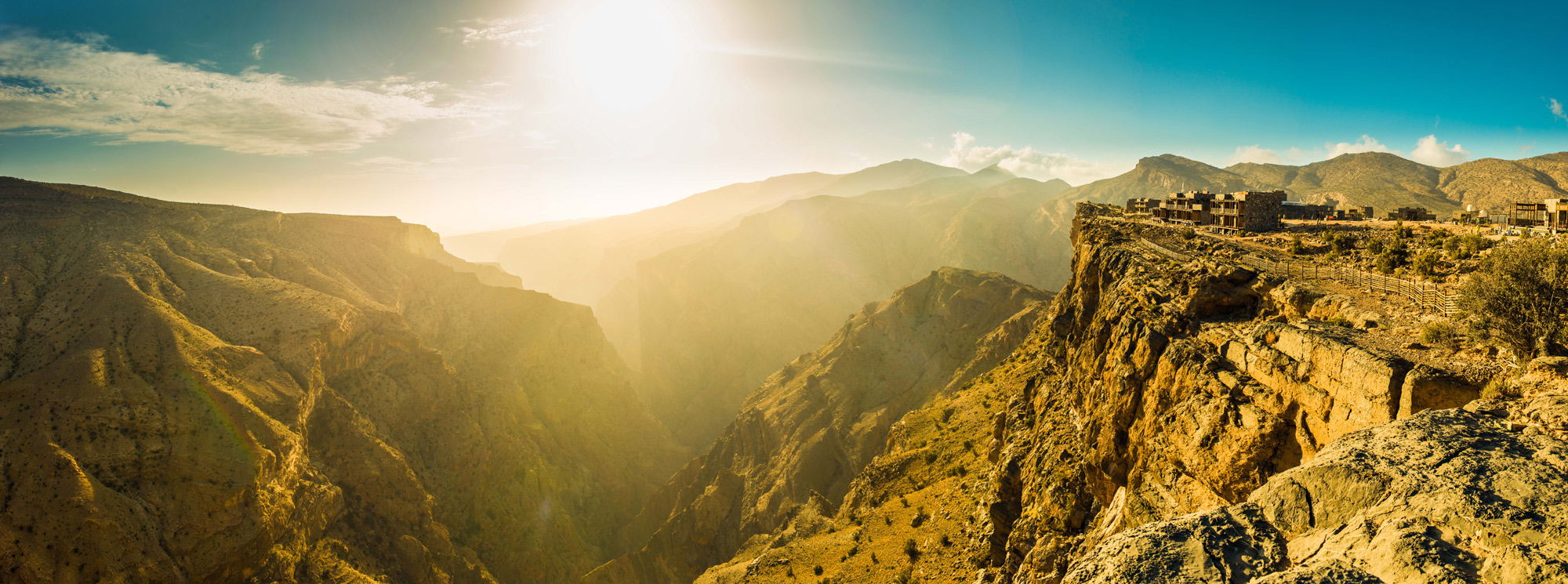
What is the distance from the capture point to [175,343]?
39562mm

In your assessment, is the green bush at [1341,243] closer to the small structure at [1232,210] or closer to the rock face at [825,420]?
the small structure at [1232,210]

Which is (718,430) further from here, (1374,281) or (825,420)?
(1374,281)

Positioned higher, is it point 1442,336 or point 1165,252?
point 1165,252

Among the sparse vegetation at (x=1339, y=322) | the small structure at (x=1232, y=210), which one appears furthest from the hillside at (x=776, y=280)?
the sparse vegetation at (x=1339, y=322)

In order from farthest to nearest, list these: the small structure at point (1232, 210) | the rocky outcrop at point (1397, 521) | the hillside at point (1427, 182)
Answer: the hillside at point (1427, 182), the small structure at point (1232, 210), the rocky outcrop at point (1397, 521)

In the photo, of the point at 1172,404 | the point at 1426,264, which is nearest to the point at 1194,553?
the point at 1172,404

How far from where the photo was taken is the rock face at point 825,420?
5075 cm

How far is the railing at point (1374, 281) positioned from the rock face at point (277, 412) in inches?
2144

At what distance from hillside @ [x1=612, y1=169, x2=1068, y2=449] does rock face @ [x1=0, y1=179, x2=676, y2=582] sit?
26.3 m

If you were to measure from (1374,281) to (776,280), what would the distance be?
106352 millimetres

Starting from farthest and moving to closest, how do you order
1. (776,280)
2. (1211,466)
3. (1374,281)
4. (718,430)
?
(776,280)
(718,430)
(1374,281)
(1211,466)

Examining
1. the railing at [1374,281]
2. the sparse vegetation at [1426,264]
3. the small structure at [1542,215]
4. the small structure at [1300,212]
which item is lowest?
the railing at [1374,281]

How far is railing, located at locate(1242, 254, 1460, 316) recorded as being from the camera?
13336 millimetres

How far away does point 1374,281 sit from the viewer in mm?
17047
